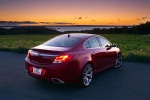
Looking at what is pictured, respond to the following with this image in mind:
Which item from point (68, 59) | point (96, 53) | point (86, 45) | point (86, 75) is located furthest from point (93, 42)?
point (68, 59)

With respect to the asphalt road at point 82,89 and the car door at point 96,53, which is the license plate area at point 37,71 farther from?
the car door at point 96,53

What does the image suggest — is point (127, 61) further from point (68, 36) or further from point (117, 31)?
point (117, 31)

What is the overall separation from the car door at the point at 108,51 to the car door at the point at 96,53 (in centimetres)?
29

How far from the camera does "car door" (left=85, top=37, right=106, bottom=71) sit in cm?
753

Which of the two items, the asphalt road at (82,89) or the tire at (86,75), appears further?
the tire at (86,75)

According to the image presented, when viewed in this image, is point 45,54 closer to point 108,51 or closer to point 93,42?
point 93,42

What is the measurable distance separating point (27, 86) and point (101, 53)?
2.56 metres

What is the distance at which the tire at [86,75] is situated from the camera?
694 centimetres

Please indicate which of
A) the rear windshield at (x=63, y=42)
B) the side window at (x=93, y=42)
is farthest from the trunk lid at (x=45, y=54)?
the side window at (x=93, y=42)

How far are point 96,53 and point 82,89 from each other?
1.35m

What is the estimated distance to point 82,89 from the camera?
22.7 feet

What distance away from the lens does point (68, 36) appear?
7.90 meters

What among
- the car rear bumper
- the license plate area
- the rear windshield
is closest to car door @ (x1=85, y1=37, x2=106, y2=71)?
the rear windshield

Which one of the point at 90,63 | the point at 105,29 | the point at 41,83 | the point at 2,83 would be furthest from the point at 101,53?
the point at 105,29
